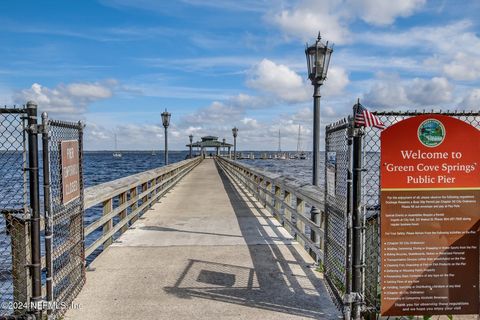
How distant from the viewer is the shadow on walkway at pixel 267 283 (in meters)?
4.50

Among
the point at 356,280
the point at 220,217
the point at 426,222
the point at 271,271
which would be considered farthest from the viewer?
the point at 220,217

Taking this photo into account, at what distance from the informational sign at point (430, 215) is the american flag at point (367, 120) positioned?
0.36 ft

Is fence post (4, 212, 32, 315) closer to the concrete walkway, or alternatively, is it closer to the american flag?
the concrete walkway

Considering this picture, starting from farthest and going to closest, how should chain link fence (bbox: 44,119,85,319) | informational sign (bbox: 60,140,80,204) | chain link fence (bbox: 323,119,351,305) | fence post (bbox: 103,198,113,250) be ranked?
fence post (bbox: 103,198,113,250) < informational sign (bbox: 60,140,80,204) < chain link fence (bbox: 323,119,351,305) < chain link fence (bbox: 44,119,85,319)

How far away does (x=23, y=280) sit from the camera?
3.91 metres

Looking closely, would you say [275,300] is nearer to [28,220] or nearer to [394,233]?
[394,233]

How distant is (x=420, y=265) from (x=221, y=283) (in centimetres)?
248

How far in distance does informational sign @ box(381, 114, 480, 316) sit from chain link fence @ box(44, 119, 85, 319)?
10.5 feet

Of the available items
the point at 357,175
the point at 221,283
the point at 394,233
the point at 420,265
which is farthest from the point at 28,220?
the point at 420,265

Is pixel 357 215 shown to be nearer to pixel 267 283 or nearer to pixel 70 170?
pixel 267 283

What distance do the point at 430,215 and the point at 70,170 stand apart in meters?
3.75

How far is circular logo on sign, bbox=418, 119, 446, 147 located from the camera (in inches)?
145

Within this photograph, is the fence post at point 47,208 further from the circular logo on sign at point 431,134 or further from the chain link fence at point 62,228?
the circular logo on sign at point 431,134

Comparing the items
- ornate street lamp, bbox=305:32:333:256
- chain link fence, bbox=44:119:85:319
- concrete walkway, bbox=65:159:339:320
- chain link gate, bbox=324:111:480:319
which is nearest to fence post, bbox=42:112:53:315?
chain link fence, bbox=44:119:85:319
